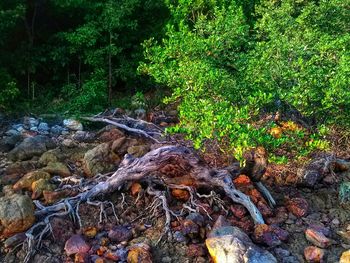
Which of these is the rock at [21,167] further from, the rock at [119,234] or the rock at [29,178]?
the rock at [119,234]

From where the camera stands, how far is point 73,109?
1088 centimetres

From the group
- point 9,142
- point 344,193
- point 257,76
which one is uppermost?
point 257,76

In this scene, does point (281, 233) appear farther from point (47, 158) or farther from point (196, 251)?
point (47, 158)

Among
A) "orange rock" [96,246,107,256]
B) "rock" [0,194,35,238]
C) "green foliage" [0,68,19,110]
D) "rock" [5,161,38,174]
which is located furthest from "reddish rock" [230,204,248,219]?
"green foliage" [0,68,19,110]

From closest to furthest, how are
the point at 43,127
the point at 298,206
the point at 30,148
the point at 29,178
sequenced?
the point at 298,206 → the point at 29,178 → the point at 30,148 → the point at 43,127

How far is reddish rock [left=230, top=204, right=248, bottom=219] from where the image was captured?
7.11 meters

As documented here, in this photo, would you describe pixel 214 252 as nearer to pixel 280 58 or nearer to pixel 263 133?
pixel 263 133

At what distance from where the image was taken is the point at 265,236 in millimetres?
6750

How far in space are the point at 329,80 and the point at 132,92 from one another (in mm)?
6882

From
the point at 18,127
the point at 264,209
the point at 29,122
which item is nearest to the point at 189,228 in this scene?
the point at 264,209

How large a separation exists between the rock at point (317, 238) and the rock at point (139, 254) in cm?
231

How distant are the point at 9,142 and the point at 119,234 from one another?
11.8 feet

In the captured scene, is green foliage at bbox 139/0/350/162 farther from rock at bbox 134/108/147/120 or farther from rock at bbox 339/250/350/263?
rock at bbox 134/108/147/120

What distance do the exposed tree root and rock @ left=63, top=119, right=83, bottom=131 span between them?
118 inches
